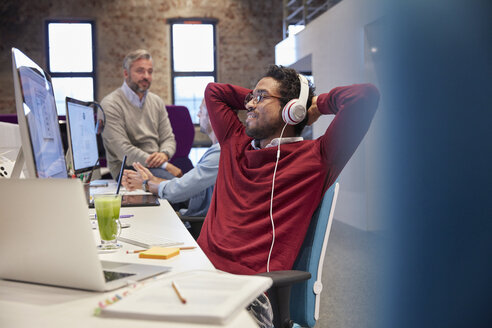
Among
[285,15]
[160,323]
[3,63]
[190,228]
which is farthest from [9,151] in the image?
[3,63]

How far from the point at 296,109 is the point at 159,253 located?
774 millimetres

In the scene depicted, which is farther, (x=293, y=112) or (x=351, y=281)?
(x=351, y=281)

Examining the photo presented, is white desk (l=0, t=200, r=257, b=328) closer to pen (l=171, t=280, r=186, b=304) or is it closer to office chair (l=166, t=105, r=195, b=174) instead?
pen (l=171, t=280, r=186, b=304)

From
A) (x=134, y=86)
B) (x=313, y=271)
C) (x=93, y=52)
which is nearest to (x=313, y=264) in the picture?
(x=313, y=271)

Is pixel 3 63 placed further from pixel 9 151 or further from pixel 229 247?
pixel 229 247

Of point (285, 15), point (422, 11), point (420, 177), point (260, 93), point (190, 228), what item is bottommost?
point (190, 228)

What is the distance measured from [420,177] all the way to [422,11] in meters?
0.44

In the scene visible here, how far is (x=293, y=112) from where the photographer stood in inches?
64.1

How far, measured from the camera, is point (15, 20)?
8266 millimetres

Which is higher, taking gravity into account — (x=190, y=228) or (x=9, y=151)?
(x=9, y=151)

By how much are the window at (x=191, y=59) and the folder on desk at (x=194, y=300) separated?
26.9 feet

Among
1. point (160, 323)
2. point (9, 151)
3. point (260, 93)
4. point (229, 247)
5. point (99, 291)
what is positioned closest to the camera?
point (160, 323)

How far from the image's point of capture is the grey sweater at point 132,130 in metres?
3.30

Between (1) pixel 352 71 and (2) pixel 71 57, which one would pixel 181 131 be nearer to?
(1) pixel 352 71
